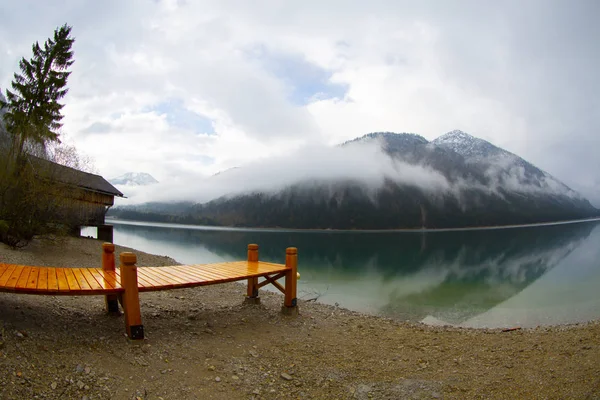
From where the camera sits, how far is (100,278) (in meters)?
5.39

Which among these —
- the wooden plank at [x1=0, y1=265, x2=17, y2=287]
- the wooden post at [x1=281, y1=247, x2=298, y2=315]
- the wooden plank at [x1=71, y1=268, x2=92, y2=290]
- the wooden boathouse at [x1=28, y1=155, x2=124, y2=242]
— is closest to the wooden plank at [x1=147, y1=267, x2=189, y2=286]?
the wooden plank at [x1=71, y1=268, x2=92, y2=290]

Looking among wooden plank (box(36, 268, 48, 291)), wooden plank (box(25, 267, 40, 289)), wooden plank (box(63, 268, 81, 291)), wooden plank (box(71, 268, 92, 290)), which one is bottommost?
wooden plank (box(71, 268, 92, 290))

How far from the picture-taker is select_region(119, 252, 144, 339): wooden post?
16.1 ft

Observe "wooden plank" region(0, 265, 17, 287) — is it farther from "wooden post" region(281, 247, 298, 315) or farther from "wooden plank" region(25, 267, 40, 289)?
"wooden post" region(281, 247, 298, 315)

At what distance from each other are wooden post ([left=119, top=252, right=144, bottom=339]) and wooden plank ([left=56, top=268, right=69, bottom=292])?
687 mm

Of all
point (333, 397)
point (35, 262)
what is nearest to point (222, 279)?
point (333, 397)

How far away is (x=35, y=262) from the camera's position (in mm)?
12133

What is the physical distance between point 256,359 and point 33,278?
11.0ft

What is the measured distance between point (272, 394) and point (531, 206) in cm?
22648

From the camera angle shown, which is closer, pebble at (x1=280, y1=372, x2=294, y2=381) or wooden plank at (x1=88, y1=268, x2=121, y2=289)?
pebble at (x1=280, y1=372, x2=294, y2=381)

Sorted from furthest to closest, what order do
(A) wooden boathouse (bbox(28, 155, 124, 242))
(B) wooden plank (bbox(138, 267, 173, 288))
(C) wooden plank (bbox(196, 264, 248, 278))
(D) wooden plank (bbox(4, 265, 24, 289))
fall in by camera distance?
(A) wooden boathouse (bbox(28, 155, 124, 242))
(C) wooden plank (bbox(196, 264, 248, 278))
(B) wooden plank (bbox(138, 267, 173, 288))
(D) wooden plank (bbox(4, 265, 24, 289))

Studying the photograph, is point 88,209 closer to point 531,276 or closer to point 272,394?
point 272,394

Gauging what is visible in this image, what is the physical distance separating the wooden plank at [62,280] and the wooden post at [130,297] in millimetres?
687

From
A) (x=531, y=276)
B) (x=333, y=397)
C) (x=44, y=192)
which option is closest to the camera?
(x=333, y=397)
